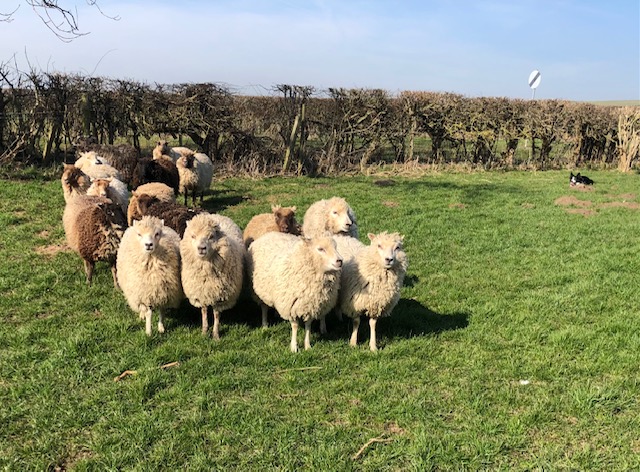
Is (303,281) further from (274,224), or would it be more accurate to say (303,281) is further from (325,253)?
(274,224)

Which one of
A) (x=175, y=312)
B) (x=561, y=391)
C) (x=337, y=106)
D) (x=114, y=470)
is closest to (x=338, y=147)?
(x=337, y=106)

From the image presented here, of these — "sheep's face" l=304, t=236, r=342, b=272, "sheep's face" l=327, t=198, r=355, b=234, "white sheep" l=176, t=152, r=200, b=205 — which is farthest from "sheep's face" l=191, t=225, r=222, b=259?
"white sheep" l=176, t=152, r=200, b=205

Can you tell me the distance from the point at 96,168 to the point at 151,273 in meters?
5.45

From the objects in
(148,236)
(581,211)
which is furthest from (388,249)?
(581,211)

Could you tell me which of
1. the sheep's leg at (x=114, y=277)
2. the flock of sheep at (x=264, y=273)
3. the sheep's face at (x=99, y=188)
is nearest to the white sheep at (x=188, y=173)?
Answer: the sheep's face at (x=99, y=188)

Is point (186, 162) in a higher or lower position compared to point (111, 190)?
higher

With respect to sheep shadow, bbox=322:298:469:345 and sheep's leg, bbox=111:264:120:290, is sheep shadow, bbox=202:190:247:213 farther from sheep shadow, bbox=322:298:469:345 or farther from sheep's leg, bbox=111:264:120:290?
sheep shadow, bbox=322:298:469:345

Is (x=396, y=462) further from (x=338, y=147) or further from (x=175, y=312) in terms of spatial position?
(x=338, y=147)

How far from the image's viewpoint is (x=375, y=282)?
512 centimetres

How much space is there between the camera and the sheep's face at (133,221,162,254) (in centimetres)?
496

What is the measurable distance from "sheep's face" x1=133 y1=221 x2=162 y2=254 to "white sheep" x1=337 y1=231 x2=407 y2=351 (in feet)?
7.32

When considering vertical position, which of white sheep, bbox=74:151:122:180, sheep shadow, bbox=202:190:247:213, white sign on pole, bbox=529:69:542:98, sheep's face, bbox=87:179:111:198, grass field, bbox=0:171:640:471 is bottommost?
grass field, bbox=0:171:640:471

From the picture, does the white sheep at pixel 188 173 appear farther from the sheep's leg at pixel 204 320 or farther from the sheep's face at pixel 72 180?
the sheep's leg at pixel 204 320

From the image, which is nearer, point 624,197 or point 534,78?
point 624,197
